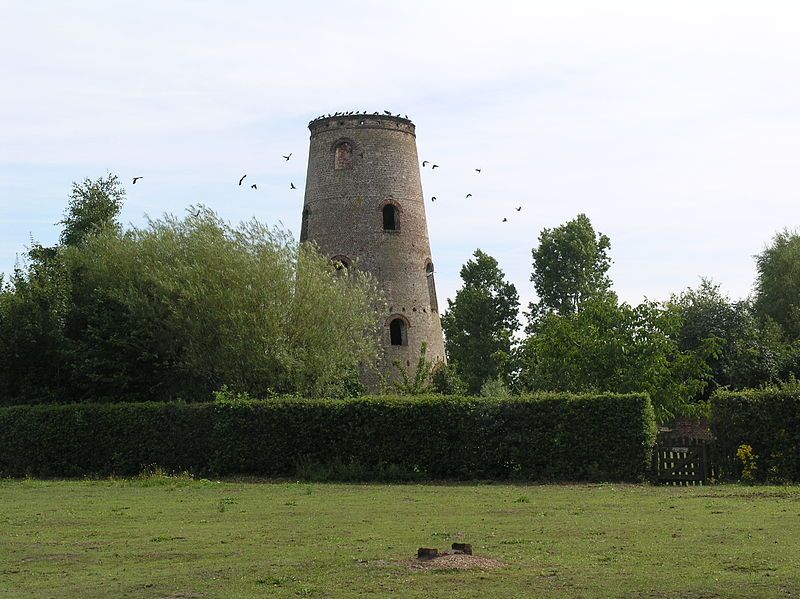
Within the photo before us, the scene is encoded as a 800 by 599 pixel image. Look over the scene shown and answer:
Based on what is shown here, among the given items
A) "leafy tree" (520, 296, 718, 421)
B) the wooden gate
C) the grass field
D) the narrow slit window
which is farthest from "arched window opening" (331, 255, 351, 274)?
the grass field

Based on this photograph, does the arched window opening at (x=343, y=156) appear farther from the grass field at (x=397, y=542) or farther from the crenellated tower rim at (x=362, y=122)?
the grass field at (x=397, y=542)

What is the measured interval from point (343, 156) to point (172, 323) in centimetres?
1460

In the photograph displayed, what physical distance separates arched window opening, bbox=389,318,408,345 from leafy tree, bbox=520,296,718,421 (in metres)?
5.55

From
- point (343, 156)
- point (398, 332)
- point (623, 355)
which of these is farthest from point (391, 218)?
point (623, 355)

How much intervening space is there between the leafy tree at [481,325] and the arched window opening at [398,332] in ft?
57.1

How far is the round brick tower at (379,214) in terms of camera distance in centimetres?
5034

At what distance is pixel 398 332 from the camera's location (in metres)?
51.3

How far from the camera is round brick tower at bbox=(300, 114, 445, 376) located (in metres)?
50.3

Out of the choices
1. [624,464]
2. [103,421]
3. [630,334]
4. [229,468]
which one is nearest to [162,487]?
[229,468]

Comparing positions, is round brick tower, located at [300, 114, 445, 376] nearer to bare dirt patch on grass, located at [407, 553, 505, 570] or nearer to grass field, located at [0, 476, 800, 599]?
grass field, located at [0, 476, 800, 599]

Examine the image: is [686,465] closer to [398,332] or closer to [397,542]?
[397,542]

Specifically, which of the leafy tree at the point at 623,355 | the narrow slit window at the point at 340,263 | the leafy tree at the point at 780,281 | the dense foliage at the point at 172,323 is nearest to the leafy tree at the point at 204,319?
the dense foliage at the point at 172,323

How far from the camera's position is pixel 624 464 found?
98.7ft

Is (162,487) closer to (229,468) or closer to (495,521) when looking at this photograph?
(229,468)
